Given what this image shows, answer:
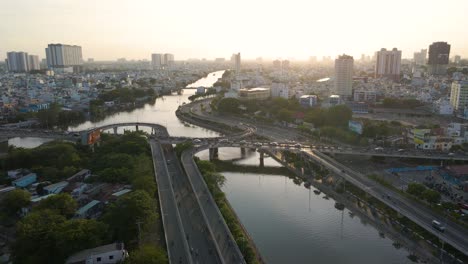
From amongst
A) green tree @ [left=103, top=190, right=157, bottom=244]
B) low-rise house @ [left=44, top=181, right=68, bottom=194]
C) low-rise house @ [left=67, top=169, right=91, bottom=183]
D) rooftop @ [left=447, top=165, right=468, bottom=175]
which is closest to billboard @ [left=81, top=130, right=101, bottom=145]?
low-rise house @ [left=67, top=169, right=91, bottom=183]

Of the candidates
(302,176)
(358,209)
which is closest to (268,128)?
(302,176)

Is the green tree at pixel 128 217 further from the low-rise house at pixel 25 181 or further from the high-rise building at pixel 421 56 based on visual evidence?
the high-rise building at pixel 421 56

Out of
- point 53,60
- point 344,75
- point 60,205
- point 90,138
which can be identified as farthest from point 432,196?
point 53,60

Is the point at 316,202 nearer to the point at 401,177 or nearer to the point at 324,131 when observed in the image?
the point at 401,177

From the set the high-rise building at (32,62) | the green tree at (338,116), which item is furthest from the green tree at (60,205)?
the high-rise building at (32,62)

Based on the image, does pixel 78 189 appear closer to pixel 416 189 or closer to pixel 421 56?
pixel 416 189
